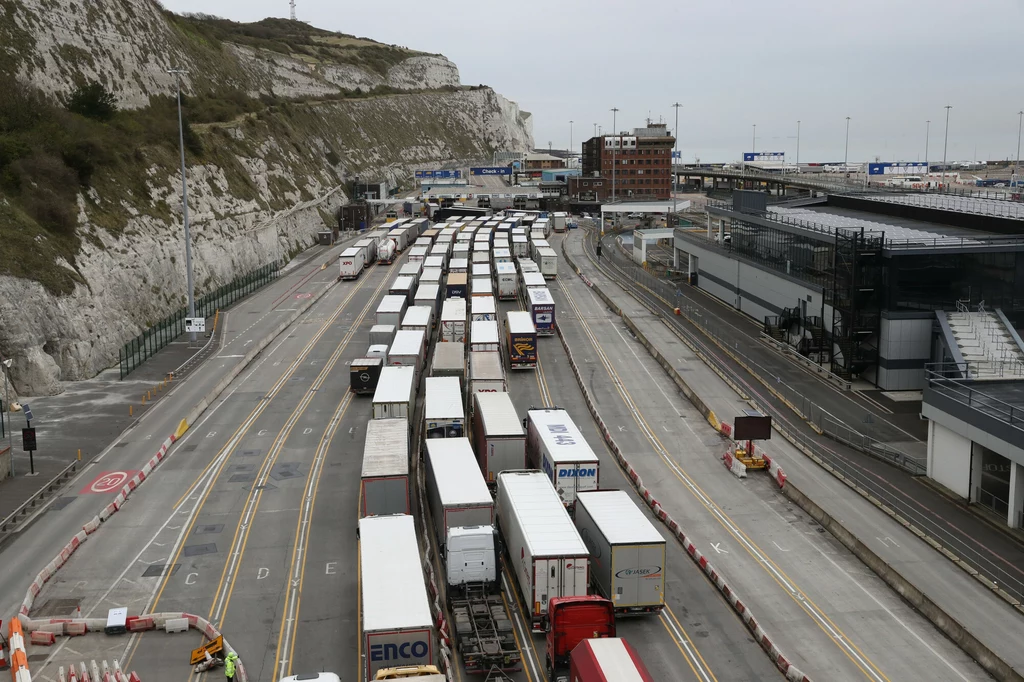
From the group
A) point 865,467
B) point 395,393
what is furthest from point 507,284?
point 865,467

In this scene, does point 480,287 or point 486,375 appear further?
point 480,287

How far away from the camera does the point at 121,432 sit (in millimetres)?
52375

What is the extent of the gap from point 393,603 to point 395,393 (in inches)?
895

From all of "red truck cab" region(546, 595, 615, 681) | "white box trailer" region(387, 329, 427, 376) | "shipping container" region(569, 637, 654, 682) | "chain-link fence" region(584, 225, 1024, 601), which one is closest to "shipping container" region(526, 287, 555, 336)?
"chain-link fence" region(584, 225, 1024, 601)

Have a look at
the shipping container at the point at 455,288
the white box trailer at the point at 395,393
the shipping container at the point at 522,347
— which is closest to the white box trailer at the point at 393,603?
the white box trailer at the point at 395,393

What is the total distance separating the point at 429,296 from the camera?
7794 centimetres

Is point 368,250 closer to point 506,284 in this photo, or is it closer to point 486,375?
point 506,284

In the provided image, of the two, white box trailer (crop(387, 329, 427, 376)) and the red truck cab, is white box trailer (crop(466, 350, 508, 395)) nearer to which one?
white box trailer (crop(387, 329, 427, 376))

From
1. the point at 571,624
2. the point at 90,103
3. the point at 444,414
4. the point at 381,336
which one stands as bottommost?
the point at 571,624

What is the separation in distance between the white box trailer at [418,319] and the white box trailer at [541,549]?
31888mm

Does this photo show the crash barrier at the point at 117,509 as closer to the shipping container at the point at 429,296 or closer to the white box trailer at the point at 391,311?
the white box trailer at the point at 391,311

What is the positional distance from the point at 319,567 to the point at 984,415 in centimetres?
2897

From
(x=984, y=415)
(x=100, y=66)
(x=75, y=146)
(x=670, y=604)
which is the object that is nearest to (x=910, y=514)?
(x=984, y=415)

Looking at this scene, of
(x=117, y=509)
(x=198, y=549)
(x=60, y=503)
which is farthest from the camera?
(x=60, y=503)
